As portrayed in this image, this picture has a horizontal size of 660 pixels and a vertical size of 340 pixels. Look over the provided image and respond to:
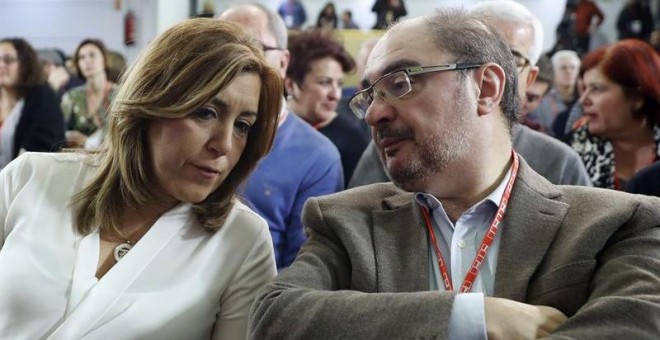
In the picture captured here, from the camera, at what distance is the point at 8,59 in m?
4.98

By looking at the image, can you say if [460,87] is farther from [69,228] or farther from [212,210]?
[69,228]

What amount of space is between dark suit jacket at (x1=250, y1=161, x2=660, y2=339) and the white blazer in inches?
9.5

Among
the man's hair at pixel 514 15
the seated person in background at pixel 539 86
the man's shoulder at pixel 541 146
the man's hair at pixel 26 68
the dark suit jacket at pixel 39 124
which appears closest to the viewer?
the man's shoulder at pixel 541 146

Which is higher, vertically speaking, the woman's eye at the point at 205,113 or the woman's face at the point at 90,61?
the woman's eye at the point at 205,113

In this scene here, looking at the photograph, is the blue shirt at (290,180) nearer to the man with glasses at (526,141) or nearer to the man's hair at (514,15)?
the man with glasses at (526,141)

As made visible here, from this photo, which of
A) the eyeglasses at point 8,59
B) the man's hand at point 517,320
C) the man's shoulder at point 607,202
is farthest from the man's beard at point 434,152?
the eyeglasses at point 8,59

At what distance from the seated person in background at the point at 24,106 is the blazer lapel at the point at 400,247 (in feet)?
10.2

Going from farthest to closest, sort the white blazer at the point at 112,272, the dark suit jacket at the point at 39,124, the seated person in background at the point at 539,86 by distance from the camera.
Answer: the seated person in background at the point at 539,86 → the dark suit jacket at the point at 39,124 → the white blazer at the point at 112,272

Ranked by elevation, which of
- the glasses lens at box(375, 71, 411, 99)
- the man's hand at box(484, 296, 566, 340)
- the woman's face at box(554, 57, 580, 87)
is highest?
the glasses lens at box(375, 71, 411, 99)

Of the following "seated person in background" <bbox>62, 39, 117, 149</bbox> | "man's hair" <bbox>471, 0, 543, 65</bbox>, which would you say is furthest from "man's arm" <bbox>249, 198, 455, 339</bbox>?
"seated person in background" <bbox>62, 39, 117, 149</bbox>

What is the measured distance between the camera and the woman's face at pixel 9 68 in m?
4.95

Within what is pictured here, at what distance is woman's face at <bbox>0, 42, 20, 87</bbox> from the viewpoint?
4.95 meters

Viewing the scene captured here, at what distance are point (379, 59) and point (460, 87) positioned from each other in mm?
195

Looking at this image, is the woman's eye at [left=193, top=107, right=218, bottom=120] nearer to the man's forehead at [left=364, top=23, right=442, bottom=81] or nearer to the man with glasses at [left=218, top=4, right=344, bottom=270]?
the man's forehead at [left=364, top=23, right=442, bottom=81]
